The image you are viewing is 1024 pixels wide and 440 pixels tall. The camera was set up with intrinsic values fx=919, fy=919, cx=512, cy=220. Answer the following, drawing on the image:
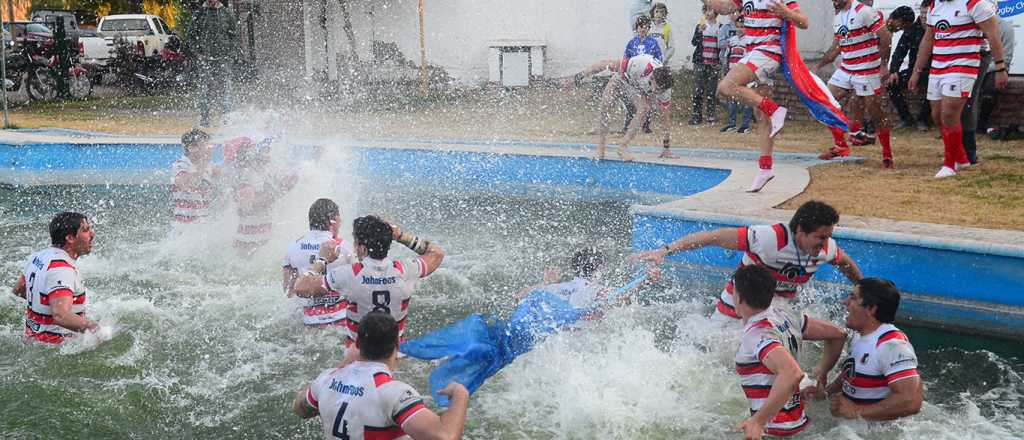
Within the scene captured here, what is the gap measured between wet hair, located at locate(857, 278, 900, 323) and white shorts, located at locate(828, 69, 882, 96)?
18.0ft

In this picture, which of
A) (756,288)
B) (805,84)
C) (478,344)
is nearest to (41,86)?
(805,84)

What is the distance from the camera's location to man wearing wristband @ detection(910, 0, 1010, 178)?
8422 mm

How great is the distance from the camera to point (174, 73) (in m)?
24.8

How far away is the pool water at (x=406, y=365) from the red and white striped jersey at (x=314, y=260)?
12 centimetres

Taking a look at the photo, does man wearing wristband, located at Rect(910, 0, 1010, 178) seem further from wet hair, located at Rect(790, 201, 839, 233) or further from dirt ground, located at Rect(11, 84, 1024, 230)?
wet hair, located at Rect(790, 201, 839, 233)

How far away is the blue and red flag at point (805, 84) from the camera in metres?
7.80

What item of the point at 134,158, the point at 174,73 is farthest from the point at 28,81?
the point at 134,158

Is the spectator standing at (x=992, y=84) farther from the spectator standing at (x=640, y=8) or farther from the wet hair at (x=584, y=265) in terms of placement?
the wet hair at (x=584, y=265)

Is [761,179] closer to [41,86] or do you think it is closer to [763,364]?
[763,364]

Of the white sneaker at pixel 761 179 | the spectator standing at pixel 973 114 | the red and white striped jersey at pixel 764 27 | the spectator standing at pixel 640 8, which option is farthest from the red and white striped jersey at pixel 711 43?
the red and white striped jersey at pixel 764 27

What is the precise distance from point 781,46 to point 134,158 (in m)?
9.46

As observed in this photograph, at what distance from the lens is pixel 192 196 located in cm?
877

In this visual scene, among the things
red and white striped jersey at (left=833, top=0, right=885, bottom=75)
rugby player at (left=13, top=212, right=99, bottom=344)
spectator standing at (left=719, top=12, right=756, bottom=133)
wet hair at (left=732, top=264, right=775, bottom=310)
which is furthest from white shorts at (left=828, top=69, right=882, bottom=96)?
rugby player at (left=13, top=212, right=99, bottom=344)

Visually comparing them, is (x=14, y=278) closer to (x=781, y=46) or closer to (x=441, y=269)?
(x=441, y=269)
